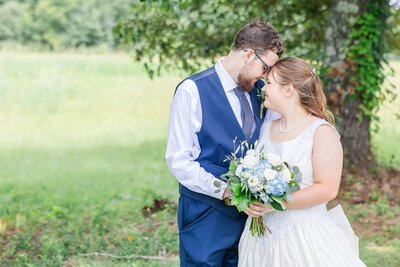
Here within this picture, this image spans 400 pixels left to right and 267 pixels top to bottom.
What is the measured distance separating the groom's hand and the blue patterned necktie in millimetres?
378

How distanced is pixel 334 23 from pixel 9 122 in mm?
10942

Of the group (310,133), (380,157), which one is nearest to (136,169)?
(380,157)

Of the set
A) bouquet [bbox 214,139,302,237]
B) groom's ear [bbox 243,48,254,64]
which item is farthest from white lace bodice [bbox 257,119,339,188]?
groom's ear [bbox 243,48,254,64]

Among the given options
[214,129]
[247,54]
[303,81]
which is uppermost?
[247,54]

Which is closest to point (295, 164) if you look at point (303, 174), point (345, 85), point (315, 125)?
point (303, 174)

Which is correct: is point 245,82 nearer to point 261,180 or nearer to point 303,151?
point 303,151

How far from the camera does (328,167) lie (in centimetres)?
358

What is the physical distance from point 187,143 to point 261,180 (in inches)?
20.6

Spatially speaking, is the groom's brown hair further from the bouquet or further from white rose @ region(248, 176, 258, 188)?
white rose @ region(248, 176, 258, 188)

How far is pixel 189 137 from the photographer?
3.79m

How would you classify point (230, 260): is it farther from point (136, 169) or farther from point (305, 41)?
point (136, 169)

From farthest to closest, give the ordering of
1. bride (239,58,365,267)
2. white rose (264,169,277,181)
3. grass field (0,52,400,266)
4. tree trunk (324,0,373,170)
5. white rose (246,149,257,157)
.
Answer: tree trunk (324,0,373,170)
grass field (0,52,400,266)
bride (239,58,365,267)
white rose (246,149,257,157)
white rose (264,169,277,181)

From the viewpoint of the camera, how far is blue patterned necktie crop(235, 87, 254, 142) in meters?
3.85

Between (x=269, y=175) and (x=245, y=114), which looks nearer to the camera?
(x=269, y=175)
